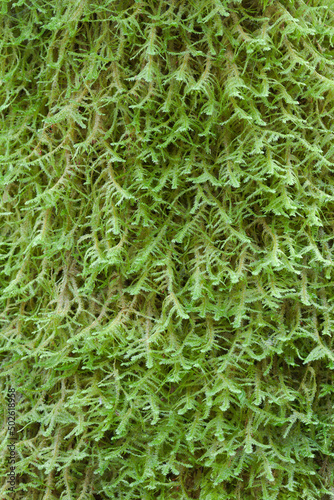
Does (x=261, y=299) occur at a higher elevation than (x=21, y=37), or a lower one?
lower

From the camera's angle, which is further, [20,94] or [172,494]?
[20,94]

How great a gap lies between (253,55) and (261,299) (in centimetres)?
49

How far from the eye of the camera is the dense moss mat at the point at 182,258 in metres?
0.79

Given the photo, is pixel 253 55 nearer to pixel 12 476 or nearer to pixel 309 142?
pixel 309 142

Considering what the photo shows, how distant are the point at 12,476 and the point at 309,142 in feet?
3.09

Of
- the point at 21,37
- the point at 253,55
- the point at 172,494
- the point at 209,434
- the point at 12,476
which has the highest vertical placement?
the point at 253,55

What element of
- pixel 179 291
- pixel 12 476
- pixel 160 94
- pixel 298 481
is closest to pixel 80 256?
pixel 179 291

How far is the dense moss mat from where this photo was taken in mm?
788

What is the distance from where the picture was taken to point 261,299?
0.80m

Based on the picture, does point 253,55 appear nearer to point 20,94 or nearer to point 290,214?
point 290,214

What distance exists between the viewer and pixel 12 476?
83 cm

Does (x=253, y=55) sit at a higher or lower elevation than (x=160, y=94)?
higher

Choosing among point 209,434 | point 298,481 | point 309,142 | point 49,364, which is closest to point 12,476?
point 49,364

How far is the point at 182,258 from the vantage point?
84 cm
